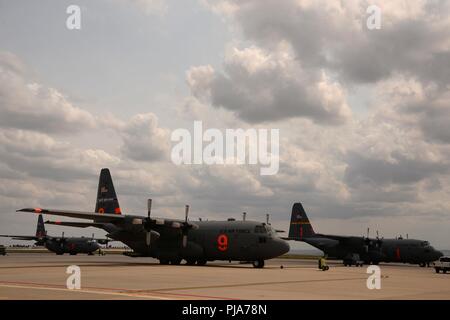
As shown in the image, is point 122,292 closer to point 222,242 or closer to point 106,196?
point 222,242

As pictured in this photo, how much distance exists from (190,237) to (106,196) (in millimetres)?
12628

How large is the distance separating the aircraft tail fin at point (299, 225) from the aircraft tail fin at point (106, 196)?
30639 mm

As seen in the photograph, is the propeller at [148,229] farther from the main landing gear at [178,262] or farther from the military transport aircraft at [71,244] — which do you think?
the military transport aircraft at [71,244]

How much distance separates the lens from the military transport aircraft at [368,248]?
199 ft

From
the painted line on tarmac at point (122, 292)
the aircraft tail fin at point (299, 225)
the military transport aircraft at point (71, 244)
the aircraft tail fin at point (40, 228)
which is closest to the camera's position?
the painted line on tarmac at point (122, 292)

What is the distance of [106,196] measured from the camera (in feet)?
183

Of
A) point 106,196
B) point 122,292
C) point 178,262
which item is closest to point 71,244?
point 106,196

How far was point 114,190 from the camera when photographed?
5550cm

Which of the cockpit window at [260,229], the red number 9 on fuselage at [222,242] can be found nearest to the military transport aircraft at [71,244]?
the red number 9 on fuselage at [222,242]
